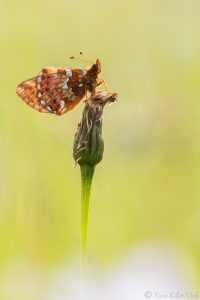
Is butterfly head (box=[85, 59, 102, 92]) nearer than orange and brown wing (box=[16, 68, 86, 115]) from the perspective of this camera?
No

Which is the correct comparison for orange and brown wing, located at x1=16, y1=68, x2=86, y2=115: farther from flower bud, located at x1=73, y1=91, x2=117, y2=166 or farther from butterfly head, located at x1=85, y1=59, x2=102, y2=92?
flower bud, located at x1=73, y1=91, x2=117, y2=166

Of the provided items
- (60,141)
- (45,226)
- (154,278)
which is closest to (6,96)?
(60,141)

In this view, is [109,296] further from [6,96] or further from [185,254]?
[6,96]

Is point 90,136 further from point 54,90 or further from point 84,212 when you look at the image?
point 54,90

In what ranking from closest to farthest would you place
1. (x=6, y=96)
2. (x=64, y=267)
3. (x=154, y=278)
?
(x=154, y=278) < (x=64, y=267) < (x=6, y=96)

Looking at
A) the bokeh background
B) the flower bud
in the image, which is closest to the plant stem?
the flower bud

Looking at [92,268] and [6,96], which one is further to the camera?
[6,96]

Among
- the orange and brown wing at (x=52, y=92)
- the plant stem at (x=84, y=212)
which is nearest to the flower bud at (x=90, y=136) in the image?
the plant stem at (x=84, y=212)
